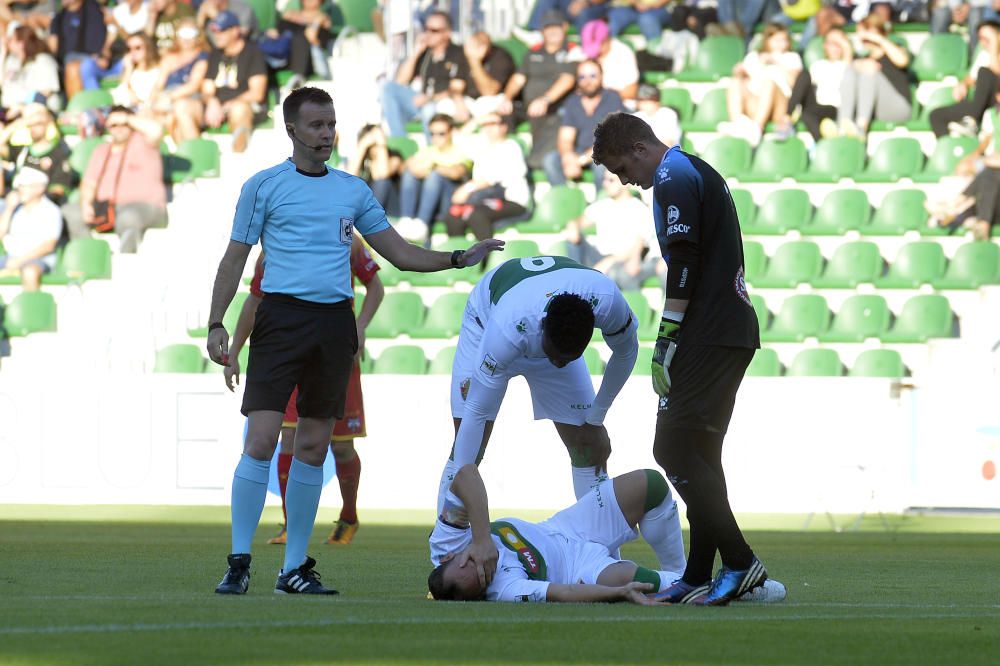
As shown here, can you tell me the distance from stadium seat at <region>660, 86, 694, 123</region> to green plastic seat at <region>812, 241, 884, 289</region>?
2.86m

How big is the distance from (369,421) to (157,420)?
1.92 metres

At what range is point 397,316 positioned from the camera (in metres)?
17.3

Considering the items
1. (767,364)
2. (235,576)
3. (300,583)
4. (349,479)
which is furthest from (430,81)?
(235,576)

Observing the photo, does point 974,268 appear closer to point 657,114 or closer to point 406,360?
point 657,114

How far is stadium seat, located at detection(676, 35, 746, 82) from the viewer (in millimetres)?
19438

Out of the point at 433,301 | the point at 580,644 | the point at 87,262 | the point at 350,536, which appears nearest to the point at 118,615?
the point at 580,644

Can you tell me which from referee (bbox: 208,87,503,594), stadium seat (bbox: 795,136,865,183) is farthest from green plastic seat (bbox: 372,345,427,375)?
referee (bbox: 208,87,503,594)

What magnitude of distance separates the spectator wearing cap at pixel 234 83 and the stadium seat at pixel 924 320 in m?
8.14

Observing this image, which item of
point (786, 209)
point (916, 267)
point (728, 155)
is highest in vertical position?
point (728, 155)

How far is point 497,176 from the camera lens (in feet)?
59.5

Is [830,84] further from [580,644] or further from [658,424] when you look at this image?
[580,644]

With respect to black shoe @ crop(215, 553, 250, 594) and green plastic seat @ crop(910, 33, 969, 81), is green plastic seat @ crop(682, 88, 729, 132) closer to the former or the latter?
green plastic seat @ crop(910, 33, 969, 81)

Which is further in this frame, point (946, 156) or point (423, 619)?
point (946, 156)

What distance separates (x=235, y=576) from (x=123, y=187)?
13.3 m
